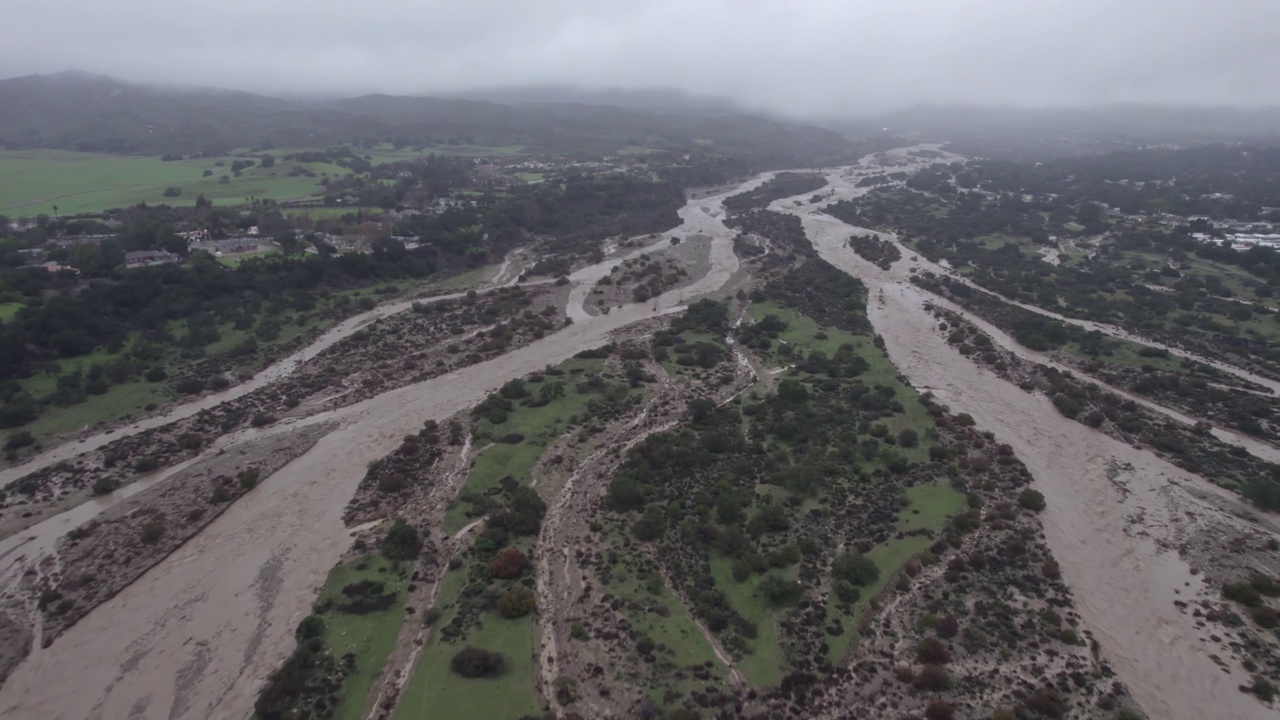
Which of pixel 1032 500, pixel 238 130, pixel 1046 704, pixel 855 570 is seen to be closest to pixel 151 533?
pixel 855 570

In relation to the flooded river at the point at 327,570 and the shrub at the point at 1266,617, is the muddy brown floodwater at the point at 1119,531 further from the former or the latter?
the shrub at the point at 1266,617

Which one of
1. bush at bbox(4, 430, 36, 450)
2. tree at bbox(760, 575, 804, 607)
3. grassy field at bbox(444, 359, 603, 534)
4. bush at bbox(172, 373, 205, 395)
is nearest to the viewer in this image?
tree at bbox(760, 575, 804, 607)

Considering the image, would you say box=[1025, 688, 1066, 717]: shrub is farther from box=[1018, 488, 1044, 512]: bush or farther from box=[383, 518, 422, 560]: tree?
box=[383, 518, 422, 560]: tree

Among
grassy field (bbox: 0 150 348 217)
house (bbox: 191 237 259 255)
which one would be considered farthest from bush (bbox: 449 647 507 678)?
grassy field (bbox: 0 150 348 217)

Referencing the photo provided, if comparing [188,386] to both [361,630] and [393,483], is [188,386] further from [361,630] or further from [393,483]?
[361,630]

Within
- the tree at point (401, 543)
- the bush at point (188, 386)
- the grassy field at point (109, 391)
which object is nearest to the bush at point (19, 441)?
the grassy field at point (109, 391)

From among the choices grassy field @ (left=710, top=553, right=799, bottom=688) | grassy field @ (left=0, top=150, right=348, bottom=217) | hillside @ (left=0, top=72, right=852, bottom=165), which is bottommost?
grassy field @ (left=710, top=553, right=799, bottom=688)
